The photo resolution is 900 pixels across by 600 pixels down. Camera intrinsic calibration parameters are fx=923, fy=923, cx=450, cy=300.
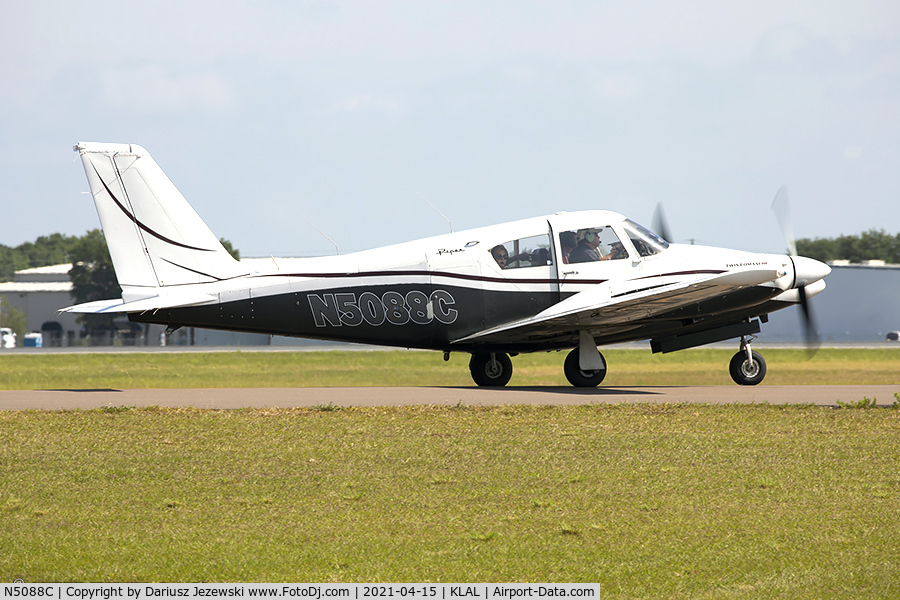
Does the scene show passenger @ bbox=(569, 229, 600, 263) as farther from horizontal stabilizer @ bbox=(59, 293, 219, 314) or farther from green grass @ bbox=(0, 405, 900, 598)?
horizontal stabilizer @ bbox=(59, 293, 219, 314)

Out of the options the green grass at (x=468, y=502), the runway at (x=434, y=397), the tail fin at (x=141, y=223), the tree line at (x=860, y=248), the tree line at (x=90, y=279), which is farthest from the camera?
the tree line at (x=860, y=248)

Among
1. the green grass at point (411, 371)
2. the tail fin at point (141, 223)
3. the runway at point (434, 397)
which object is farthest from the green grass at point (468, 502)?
the green grass at point (411, 371)

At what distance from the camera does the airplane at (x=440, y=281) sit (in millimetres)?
16703

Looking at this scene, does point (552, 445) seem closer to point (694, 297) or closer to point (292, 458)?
point (292, 458)

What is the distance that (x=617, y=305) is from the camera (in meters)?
16.6

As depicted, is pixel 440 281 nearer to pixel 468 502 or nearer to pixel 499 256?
pixel 499 256

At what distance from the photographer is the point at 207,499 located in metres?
8.02

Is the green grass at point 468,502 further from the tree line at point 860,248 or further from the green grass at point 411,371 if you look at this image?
the tree line at point 860,248

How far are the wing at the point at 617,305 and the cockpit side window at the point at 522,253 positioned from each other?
0.94 metres

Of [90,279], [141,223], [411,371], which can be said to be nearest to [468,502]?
[141,223]

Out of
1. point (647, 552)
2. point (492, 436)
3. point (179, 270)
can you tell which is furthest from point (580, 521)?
point (179, 270)

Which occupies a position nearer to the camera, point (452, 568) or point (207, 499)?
point (452, 568)

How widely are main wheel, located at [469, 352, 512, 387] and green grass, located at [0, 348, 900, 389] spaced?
9.84 feet

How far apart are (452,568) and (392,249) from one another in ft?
39.1
